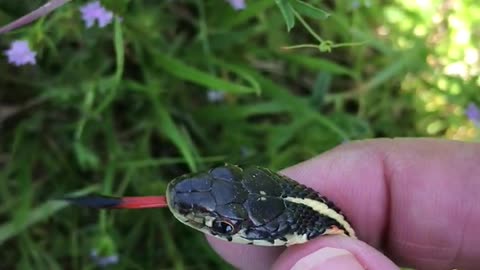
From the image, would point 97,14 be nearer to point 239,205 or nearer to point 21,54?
point 21,54

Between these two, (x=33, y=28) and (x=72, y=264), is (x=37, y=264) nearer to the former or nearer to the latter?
(x=72, y=264)

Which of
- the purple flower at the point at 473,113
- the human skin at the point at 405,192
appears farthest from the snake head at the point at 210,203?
the purple flower at the point at 473,113

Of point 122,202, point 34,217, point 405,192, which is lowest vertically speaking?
point 405,192

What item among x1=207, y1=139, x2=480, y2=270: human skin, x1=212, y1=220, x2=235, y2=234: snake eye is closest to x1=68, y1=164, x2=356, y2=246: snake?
x1=212, y1=220, x2=235, y2=234: snake eye

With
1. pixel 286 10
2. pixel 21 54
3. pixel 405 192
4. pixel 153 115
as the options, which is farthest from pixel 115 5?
pixel 405 192

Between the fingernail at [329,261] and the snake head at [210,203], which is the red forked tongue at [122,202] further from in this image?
the fingernail at [329,261]
